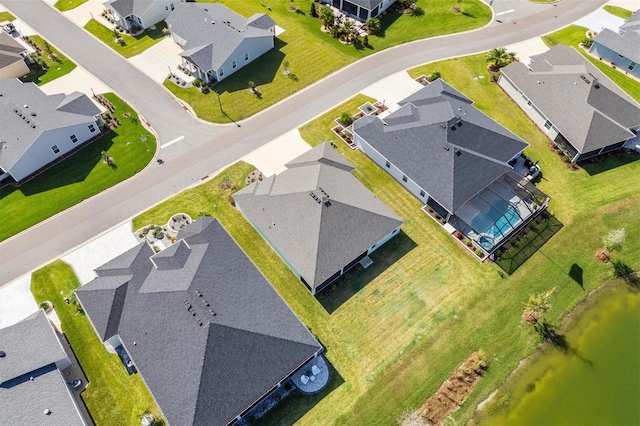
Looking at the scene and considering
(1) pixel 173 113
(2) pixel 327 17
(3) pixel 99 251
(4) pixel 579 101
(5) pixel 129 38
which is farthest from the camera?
(2) pixel 327 17

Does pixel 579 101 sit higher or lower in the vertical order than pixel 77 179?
higher

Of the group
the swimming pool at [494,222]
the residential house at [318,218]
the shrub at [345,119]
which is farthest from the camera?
the shrub at [345,119]

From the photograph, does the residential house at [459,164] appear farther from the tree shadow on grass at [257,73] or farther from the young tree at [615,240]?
the tree shadow on grass at [257,73]

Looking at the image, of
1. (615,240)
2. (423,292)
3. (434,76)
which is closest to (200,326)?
(423,292)

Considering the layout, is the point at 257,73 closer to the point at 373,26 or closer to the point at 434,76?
the point at 373,26

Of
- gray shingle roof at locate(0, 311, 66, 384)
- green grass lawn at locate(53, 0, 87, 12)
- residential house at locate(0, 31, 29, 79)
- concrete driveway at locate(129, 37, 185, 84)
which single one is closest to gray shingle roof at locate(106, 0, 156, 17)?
concrete driveway at locate(129, 37, 185, 84)

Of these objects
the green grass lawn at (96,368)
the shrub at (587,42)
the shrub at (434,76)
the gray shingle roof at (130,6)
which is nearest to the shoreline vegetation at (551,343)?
the green grass lawn at (96,368)

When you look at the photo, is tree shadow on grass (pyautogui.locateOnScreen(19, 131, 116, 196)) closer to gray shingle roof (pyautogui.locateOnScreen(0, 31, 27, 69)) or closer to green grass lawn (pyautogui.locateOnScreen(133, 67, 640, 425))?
green grass lawn (pyautogui.locateOnScreen(133, 67, 640, 425))

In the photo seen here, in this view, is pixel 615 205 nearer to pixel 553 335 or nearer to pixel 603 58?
pixel 553 335
